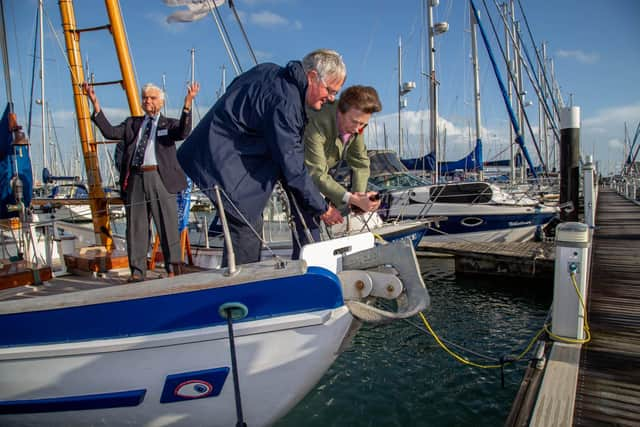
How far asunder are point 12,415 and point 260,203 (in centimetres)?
188

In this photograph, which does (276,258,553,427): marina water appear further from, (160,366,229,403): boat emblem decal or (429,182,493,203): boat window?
(429,182,493,203): boat window

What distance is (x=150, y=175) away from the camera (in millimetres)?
3561

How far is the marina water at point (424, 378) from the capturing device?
11.5ft

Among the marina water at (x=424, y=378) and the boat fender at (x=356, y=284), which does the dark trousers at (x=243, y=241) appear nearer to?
the boat fender at (x=356, y=284)

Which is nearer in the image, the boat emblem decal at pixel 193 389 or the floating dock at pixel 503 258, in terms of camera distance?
the boat emblem decal at pixel 193 389

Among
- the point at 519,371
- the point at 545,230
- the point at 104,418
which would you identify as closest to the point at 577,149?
the point at 519,371

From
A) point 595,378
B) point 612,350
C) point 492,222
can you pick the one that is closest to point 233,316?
point 595,378

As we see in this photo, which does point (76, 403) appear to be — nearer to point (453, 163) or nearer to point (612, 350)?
point (612, 350)

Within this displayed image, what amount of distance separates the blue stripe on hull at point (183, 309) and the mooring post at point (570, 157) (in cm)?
694

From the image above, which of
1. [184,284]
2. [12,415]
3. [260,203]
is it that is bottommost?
[12,415]

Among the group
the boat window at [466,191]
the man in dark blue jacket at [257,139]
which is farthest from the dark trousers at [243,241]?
the boat window at [466,191]

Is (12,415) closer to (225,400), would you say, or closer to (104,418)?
(104,418)

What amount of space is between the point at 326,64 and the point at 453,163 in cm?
1869

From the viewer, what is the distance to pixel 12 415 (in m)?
2.41
